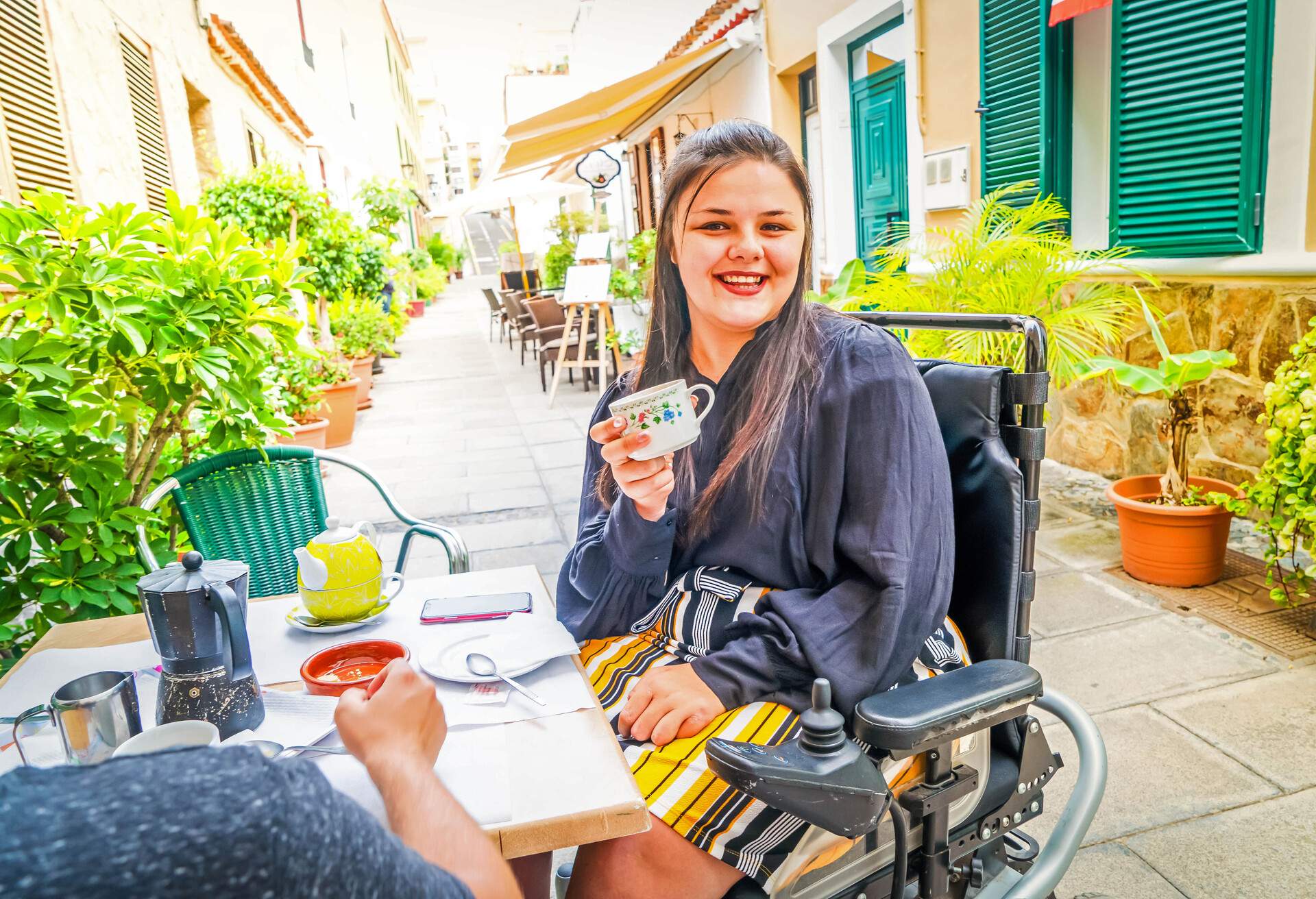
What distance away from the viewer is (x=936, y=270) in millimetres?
3758

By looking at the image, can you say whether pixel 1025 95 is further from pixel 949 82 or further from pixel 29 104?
pixel 29 104

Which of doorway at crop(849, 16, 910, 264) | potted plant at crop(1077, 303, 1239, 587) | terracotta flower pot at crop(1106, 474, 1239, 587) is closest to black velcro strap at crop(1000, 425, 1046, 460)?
potted plant at crop(1077, 303, 1239, 587)

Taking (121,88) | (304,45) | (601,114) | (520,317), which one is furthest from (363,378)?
(304,45)

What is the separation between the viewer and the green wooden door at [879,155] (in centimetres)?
645

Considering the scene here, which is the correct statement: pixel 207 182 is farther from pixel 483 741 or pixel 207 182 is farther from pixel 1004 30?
pixel 483 741

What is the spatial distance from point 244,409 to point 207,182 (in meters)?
5.55

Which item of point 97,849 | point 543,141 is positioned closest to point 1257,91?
point 97,849

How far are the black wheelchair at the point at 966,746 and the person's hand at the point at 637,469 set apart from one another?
450 mm

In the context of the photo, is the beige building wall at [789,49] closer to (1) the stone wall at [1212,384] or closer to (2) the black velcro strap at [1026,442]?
(1) the stone wall at [1212,384]

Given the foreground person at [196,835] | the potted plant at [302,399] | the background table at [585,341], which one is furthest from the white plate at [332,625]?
the background table at [585,341]

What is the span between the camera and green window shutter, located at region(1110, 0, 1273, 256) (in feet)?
11.4

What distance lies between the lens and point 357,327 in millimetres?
8898

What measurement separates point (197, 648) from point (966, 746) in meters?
1.08

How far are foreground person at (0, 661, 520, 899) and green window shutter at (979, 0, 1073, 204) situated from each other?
4.81 meters
